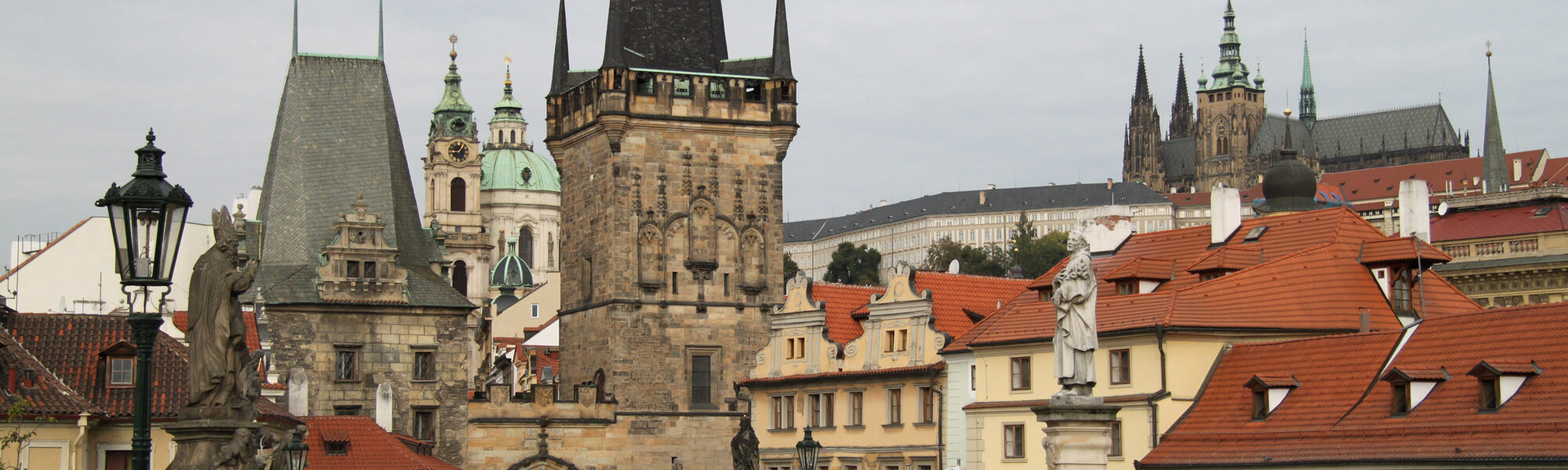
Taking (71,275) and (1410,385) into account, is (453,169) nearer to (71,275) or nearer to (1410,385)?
(71,275)

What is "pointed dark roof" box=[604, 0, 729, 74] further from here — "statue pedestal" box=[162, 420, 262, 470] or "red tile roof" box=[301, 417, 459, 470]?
"statue pedestal" box=[162, 420, 262, 470]

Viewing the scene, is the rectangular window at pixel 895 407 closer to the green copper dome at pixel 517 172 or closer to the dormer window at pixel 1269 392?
the dormer window at pixel 1269 392

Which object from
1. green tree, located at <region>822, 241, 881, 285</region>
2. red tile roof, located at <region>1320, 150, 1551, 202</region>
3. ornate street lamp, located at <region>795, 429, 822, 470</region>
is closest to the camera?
ornate street lamp, located at <region>795, 429, 822, 470</region>

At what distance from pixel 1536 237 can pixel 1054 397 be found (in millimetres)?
59310

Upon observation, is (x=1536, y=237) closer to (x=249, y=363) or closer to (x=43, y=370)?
(x=43, y=370)

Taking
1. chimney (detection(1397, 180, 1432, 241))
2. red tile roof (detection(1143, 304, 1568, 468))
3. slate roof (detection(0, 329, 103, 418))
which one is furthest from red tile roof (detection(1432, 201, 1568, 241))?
slate roof (detection(0, 329, 103, 418))

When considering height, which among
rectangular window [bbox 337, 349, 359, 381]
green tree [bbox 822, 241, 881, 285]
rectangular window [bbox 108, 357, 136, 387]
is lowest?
rectangular window [bbox 108, 357, 136, 387]

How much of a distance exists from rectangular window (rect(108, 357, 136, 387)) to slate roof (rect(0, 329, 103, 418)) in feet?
4.05

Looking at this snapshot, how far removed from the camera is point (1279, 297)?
134ft

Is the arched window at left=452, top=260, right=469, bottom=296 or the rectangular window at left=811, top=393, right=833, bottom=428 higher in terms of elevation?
the arched window at left=452, top=260, right=469, bottom=296

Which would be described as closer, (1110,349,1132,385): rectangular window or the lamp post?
the lamp post

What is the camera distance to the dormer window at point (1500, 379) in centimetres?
3231

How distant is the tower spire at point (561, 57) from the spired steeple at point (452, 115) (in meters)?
98.8

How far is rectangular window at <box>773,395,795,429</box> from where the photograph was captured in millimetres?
53781
